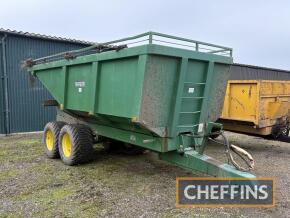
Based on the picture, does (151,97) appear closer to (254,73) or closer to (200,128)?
(200,128)

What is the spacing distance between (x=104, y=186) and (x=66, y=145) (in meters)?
1.78

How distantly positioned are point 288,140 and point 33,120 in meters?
8.16

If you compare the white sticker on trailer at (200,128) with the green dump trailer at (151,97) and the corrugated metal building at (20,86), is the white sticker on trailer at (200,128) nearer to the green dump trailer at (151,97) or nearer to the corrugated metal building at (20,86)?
the green dump trailer at (151,97)

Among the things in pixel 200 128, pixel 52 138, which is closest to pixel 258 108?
pixel 200 128

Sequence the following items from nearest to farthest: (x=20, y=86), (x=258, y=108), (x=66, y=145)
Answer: (x=66, y=145), (x=258, y=108), (x=20, y=86)

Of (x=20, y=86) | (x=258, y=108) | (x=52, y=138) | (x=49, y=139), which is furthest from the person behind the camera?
(x=20, y=86)

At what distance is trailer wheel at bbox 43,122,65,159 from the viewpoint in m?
6.83

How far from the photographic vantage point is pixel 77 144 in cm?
609

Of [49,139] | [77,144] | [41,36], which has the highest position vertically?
[41,36]

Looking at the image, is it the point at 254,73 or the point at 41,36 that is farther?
the point at 254,73

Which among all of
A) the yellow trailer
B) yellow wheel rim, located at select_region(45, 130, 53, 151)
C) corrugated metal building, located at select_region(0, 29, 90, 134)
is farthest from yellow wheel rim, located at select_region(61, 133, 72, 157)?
corrugated metal building, located at select_region(0, 29, 90, 134)

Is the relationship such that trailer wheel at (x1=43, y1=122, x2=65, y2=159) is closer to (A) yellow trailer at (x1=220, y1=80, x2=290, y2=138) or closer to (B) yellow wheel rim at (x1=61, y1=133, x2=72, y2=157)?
(B) yellow wheel rim at (x1=61, y1=133, x2=72, y2=157)

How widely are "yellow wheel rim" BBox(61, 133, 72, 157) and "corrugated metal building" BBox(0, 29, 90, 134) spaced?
497 centimetres

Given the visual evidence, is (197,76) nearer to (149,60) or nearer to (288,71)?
(149,60)
